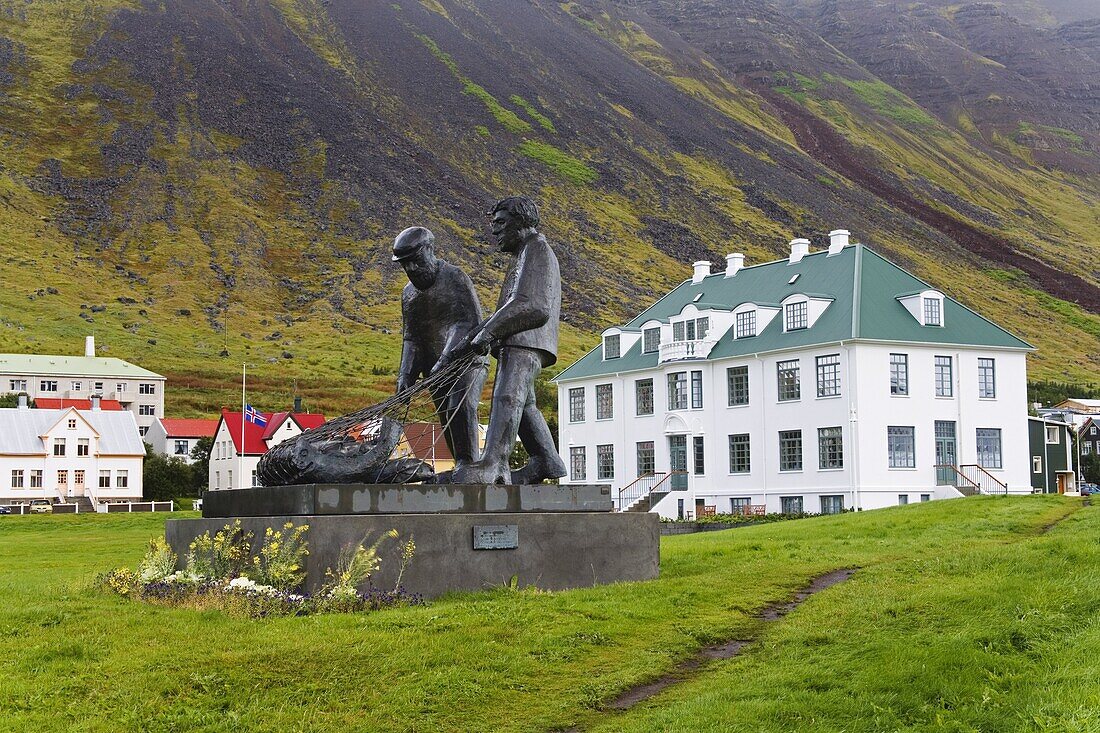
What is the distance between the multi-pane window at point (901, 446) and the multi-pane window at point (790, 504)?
4046mm

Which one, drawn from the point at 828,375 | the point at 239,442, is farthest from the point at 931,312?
the point at 239,442

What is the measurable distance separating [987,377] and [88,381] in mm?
97842

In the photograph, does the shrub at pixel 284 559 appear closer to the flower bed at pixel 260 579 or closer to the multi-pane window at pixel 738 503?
the flower bed at pixel 260 579

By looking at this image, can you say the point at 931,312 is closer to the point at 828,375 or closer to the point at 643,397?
the point at 828,375

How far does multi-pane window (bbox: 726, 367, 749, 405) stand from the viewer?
51.6 metres

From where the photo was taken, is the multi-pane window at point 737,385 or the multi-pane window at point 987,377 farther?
the multi-pane window at point 737,385

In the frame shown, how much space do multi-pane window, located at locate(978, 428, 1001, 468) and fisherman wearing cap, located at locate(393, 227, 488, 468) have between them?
3918 cm

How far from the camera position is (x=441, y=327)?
14234mm

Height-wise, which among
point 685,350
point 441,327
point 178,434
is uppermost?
point 685,350

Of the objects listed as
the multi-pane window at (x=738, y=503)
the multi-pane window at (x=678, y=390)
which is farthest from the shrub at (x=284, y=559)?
the multi-pane window at (x=678, y=390)

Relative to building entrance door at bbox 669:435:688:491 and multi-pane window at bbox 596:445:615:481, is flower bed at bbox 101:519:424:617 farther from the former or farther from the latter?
multi-pane window at bbox 596:445:615:481

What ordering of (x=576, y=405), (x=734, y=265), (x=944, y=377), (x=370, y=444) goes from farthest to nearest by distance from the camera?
(x=576, y=405), (x=734, y=265), (x=944, y=377), (x=370, y=444)

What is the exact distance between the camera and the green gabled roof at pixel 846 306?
47875mm

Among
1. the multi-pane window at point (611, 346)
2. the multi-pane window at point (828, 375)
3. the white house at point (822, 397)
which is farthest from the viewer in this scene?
the multi-pane window at point (611, 346)
